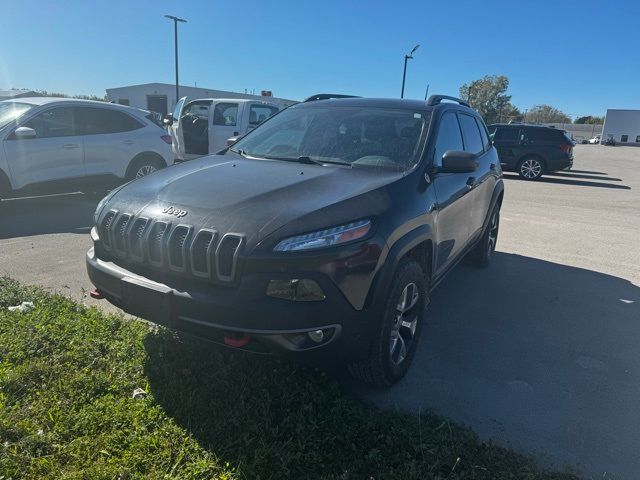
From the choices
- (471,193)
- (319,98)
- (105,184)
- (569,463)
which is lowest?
(569,463)

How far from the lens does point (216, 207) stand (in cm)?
254

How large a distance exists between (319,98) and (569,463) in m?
3.59

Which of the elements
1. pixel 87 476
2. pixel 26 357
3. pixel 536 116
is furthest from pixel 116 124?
pixel 536 116

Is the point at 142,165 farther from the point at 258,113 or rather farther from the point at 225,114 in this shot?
the point at 258,113

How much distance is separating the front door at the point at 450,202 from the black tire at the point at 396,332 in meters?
0.49

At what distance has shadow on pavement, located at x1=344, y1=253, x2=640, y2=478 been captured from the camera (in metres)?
2.61

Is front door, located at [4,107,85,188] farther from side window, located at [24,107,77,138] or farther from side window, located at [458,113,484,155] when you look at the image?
side window, located at [458,113,484,155]

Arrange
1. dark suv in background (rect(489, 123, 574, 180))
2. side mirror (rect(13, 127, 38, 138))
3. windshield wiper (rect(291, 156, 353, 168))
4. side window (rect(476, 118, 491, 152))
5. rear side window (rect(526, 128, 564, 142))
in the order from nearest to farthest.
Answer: windshield wiper (rect(291, 156, 353, 168)), side window (rect(476, 118, 491, 152)), side mirror (rect(13, 127, 38, 138)), dark suv in background (rect(489, 123, 574, 180)), rear side window (rect(526, 128, 564, 142))

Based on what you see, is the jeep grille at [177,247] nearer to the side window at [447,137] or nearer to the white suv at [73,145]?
the side window at [447,137]

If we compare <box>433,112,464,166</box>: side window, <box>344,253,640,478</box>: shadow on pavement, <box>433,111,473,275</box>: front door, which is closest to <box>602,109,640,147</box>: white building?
<box>344,253,640,478</box>: shadow on pavement

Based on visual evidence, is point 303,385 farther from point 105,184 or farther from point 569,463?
point 105,184

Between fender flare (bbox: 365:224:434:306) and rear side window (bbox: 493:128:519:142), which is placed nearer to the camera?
fender flare (bbox: 365:224:434:306)

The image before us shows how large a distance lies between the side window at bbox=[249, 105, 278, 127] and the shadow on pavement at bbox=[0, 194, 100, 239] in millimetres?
4427

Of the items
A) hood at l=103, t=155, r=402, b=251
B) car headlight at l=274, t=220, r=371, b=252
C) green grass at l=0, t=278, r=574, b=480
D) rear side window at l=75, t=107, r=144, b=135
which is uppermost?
rear side window at l=75, t=107, r=144, b=135
